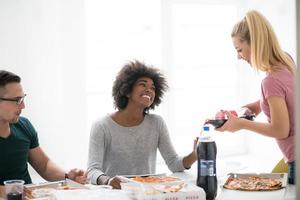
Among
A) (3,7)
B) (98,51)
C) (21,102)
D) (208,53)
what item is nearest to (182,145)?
(208,53)

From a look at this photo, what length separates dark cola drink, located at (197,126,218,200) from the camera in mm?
1604

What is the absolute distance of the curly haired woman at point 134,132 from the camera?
2236mm

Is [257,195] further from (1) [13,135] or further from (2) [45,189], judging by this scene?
(1) [13,135]

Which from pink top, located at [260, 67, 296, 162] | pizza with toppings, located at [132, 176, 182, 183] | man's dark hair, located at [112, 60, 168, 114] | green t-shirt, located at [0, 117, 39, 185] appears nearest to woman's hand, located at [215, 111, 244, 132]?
pink top, located at [260, 67, 296, 162]

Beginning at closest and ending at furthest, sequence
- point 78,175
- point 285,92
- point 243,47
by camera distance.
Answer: point 285,92 < point 78,175 < point 243,47

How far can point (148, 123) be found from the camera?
7.80ft

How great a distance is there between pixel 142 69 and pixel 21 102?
65 centimetres

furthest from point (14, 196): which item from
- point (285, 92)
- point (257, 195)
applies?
point (285, 92)

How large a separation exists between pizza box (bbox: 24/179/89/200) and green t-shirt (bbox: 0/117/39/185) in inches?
19.1

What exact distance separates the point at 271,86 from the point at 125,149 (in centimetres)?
81

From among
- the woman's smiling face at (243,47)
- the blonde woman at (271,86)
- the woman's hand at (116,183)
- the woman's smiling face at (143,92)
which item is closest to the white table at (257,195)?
the blonde woman at (271,86)

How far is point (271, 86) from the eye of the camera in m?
1.84

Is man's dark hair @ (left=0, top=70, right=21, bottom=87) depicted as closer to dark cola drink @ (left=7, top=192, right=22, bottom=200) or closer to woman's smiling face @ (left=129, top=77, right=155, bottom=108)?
woman's smiling face @ (left=129, top=77, right=155, bottom=108)

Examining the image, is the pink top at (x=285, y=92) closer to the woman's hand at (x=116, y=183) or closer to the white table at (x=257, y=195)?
the white table at (x=257, y=195)
